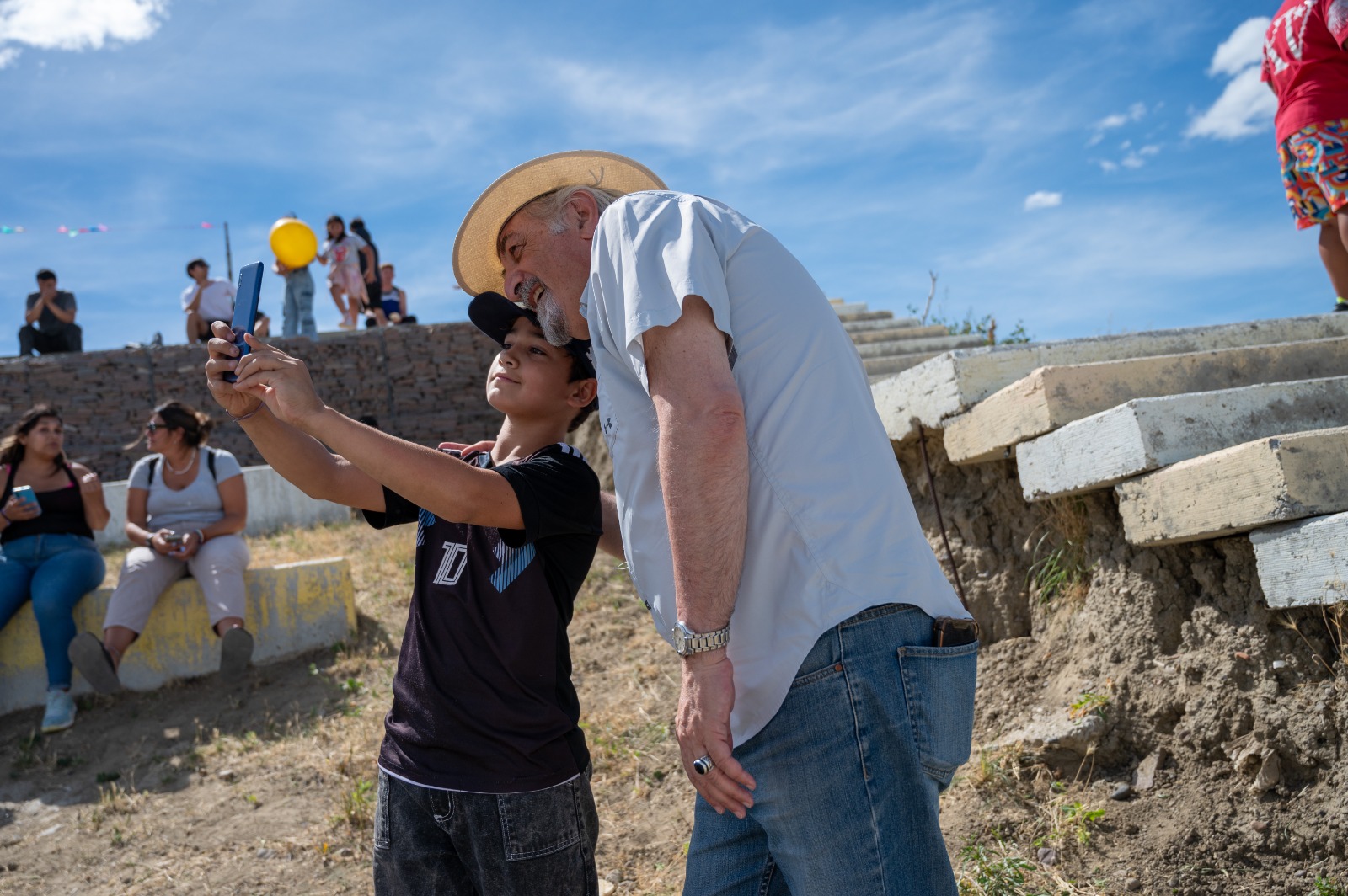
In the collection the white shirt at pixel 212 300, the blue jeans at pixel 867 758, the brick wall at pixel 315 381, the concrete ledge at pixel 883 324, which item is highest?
the white shirt at pixel 212 300

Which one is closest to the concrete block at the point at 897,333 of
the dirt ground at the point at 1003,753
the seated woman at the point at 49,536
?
the dirt ground at the point at 1003,753

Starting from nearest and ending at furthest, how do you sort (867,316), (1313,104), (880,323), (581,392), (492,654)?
(492,654) < (581,392) < (1313,104) < (880,323) < (867,316)

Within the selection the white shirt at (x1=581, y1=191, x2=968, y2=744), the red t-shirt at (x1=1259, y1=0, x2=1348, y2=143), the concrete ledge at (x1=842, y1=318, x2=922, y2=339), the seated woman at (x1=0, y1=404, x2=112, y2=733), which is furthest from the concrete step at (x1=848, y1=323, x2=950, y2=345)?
the white shirt at (x1=581, y1=191, x2=968, y2=744)

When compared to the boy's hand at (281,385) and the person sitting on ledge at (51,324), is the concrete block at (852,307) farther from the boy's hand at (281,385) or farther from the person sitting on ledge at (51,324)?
the person sitting on ledge at (51,324)

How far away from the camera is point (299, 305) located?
13227mm

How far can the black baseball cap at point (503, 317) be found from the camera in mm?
2352

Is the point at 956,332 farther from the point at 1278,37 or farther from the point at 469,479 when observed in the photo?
the point at 469,479

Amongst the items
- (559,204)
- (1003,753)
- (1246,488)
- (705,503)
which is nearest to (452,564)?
(559,204)

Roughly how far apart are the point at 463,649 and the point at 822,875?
993 millimetres

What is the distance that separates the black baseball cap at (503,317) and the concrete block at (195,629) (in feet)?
13.9

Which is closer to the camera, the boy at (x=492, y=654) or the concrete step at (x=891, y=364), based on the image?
the boy at (x=492, y=654)

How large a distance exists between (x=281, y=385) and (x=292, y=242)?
1122cm

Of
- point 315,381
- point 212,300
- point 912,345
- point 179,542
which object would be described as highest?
point 212,300

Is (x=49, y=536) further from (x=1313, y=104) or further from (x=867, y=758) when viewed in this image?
(x=1313, y=104)
